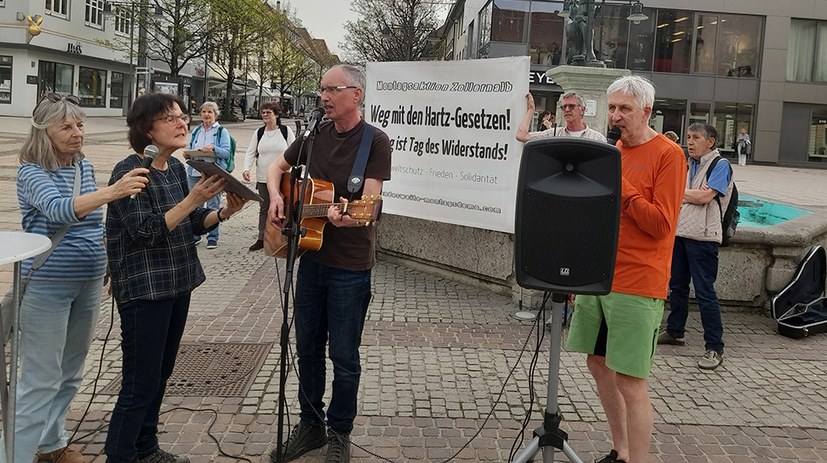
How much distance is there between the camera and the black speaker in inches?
114

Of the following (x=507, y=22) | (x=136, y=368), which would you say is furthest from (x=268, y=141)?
(x=507, y=22)

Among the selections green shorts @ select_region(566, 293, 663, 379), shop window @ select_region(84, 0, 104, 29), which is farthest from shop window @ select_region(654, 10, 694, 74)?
green shorts @ select_region(566, 293, 663, 379)

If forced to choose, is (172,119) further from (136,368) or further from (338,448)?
(338,448)

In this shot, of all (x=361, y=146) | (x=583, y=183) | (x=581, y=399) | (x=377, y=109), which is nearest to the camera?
(x=583, y=183)

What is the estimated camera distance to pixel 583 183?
292 cm

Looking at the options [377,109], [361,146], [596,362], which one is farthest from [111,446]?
[377,109]

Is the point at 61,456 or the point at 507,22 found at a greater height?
the point at 507,22

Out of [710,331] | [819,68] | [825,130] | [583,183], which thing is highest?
[819,68]

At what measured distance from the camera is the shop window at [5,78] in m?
37.2

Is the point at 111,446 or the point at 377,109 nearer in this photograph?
the point at 111,446

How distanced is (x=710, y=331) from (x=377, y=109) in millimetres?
4424

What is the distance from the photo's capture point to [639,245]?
3361 mm

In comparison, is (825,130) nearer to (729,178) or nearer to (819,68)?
(819,68)

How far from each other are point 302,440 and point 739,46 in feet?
121
